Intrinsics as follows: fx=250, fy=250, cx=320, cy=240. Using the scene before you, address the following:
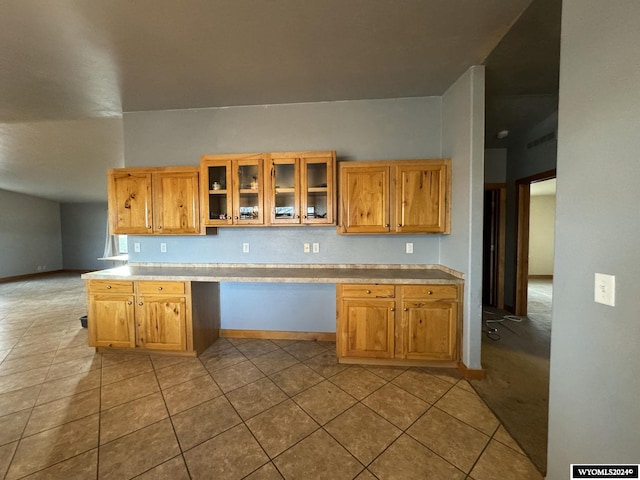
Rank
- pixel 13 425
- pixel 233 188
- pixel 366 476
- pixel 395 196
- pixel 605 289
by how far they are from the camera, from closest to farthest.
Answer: pixel 605 289 → pixel 366 476 → pixel 13 425 → pixel 395 196 → pixel 233 188

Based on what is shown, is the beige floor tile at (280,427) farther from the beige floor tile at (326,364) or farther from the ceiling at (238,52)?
the ceiling at (238,52)

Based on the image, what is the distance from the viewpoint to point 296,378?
2.24m

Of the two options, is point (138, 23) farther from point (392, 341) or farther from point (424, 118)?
point (392, 341)

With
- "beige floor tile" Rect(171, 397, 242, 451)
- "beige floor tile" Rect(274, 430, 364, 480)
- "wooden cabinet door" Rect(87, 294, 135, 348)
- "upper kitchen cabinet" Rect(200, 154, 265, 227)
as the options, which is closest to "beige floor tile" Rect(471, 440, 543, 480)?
"beige floor tile" Rect(274, 430, 364, 480)

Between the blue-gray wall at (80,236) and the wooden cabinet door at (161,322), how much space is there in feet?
25.8

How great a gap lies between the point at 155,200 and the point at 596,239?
11.4 feet

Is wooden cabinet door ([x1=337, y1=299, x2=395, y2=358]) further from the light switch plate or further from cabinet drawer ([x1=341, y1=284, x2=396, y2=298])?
the light switch plate

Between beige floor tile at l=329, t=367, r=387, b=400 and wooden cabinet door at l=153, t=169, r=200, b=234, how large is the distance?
6.91 feet

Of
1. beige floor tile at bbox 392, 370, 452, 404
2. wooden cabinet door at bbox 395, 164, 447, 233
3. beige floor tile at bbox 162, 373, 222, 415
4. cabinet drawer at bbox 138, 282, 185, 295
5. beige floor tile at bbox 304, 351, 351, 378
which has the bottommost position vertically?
beige floor tile at bbox 162, 373, 222, 415

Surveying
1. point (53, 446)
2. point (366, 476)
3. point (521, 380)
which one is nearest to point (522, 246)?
point (521, 380)

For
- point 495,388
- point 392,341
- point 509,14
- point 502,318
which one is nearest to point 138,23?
point 509,14

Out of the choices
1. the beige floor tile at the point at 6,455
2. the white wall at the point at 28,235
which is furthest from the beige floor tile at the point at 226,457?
the white wall at the point at 28,235

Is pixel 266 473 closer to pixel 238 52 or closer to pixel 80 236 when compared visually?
pixel 238 52

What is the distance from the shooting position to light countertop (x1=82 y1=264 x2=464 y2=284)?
2.38 meters
